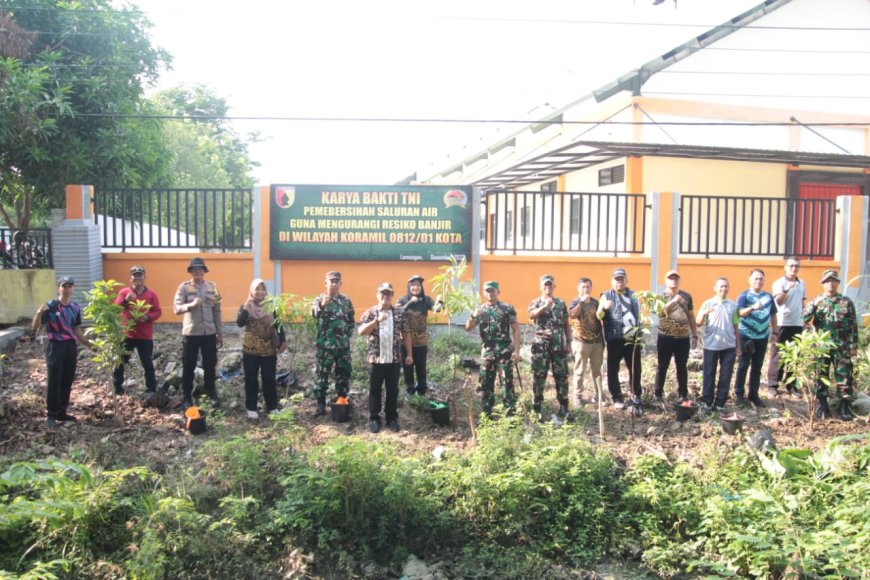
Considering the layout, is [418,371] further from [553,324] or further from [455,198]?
[455,198]

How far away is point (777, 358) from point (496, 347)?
4057mm

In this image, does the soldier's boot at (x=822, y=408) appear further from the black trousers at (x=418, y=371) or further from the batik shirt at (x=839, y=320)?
the black trousers at (x=418, y=371)

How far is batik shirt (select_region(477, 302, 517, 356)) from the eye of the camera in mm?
7793

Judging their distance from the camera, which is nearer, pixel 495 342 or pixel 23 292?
pixel 495 342

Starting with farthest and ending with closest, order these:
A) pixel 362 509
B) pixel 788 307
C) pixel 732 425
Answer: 1. pixel 788 307
2. pixel 732 425
3. pixel 362 509

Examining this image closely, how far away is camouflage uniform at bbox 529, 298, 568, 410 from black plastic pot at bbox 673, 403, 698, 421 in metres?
1.34

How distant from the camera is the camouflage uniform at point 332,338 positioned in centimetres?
794

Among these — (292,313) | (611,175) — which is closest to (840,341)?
(292,313)

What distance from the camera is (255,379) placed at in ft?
26.0

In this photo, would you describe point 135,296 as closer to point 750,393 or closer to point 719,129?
point 750,393

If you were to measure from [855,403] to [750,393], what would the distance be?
132 centimetres

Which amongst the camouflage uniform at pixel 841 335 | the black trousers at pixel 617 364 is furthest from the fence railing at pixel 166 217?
the camouflage uniform at pixel 841 335

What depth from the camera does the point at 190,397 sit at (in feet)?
26.9

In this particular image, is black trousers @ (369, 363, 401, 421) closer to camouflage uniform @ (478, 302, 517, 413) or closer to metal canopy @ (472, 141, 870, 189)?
camouflage uniform @ (478, 302, 517, 413)
